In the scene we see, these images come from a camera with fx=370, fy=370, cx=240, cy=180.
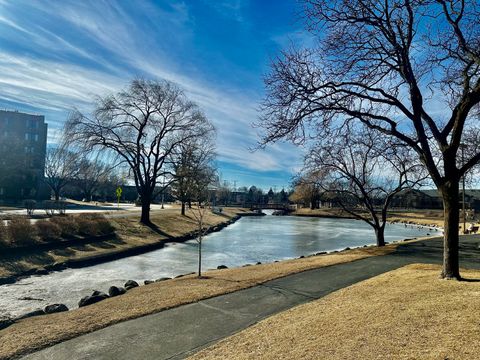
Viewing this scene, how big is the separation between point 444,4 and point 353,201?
17866mm

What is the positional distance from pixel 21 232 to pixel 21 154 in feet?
147

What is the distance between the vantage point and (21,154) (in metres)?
57.0

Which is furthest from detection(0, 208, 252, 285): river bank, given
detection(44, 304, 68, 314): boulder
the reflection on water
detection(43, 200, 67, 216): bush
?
detection(44, 304, 68, 314): boulder

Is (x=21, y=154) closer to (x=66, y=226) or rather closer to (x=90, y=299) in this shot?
(x=66, y=226)

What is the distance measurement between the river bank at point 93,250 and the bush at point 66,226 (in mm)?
697

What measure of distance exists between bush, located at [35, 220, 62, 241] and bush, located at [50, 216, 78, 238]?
1.15 ft

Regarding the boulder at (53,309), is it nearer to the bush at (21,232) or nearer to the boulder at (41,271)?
the boulder at (41,271)

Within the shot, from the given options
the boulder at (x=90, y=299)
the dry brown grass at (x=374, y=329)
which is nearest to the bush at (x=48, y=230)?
the boulder at (x=90, y=299)

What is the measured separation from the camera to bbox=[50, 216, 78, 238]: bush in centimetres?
2208

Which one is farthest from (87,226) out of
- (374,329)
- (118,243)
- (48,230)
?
(374,329)

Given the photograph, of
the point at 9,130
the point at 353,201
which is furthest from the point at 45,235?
the point at 9,130

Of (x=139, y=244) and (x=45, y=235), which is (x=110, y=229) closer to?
(x=139, y=244)

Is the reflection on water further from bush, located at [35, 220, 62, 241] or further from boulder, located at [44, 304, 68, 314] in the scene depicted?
bush, located at [35, 220, 62, 241]

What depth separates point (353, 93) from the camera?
9656 mm
